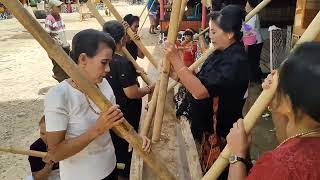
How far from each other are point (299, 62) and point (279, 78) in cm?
9

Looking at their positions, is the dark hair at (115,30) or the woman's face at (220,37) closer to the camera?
the woman's face at (220,37)

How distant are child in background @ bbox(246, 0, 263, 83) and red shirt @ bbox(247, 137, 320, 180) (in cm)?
443

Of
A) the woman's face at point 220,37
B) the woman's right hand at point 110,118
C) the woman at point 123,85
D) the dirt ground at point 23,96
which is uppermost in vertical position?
the woman's face at point 220,37

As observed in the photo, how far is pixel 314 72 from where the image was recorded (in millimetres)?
972

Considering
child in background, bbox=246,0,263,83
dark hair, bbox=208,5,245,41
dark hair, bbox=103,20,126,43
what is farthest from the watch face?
child in background, bbox=246,0,263,83

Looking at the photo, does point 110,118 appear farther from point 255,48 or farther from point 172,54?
point 255,48

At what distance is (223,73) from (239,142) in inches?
32.0

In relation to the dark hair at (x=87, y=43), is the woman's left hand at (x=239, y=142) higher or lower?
lower

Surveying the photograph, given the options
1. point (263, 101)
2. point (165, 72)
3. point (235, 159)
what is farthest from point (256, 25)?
point (235, 159)

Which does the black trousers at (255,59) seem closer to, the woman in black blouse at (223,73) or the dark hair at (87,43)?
the woman in black blouse at (223,73)

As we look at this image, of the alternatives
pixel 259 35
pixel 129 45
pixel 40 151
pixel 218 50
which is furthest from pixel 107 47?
pixel 259 35

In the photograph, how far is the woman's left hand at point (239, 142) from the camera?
132cm

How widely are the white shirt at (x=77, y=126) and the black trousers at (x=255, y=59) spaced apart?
4229mm

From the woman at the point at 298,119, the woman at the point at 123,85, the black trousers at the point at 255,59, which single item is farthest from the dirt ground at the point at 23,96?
the woman at the point at 298,119
